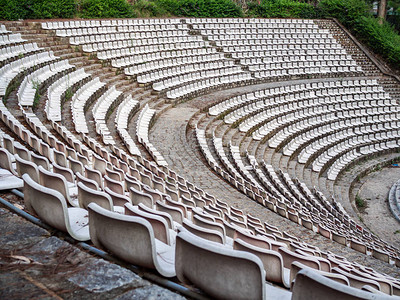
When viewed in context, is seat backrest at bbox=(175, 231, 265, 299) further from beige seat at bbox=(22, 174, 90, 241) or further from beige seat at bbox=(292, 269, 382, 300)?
beige seat at bbox=(22, 174, 90, 241)

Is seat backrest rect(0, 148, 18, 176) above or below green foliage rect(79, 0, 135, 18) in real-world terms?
below

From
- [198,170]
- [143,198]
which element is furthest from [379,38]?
[143,198]

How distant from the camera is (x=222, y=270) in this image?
2.10 metres

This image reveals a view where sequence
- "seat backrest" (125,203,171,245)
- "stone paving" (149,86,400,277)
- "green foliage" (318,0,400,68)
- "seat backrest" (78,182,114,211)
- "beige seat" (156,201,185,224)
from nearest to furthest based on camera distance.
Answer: "seat backrest" (125,203,171,245) → "seat backrest" (78,182,114,211) → "beige seat" (156,201,185,224) → "stone paving" (149,86,400,277) → "green foliage" (318,0,400,68)

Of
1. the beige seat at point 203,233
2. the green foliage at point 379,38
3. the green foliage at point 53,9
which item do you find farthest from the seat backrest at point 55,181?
the green foliage at point 379,38

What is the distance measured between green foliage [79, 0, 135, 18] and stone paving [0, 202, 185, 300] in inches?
869

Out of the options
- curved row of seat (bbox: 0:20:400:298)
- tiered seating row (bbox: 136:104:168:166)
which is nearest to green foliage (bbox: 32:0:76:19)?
tiered seating row (bbox: 136:104:168:166)

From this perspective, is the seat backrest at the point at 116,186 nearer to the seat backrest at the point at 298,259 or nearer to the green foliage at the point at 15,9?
the seat backrest at the point at 298,259

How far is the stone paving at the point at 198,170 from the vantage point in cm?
810

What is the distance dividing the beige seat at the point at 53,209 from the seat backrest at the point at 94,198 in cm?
21

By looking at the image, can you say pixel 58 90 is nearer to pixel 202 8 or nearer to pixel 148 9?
pixel 148 9

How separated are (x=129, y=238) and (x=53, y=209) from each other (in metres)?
0.71

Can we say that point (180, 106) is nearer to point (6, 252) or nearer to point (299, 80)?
point (299, 80)

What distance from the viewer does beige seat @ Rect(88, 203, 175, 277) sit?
2375 mm
